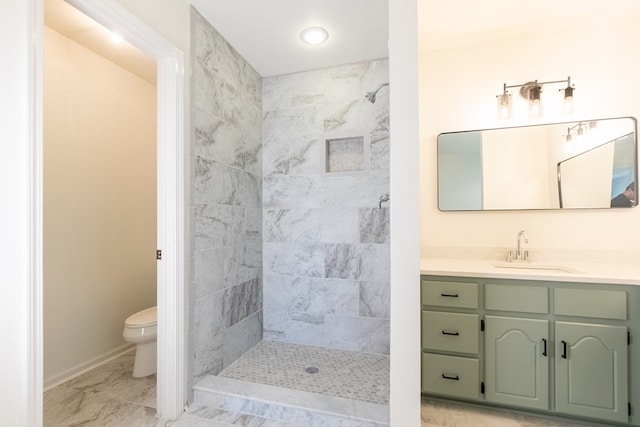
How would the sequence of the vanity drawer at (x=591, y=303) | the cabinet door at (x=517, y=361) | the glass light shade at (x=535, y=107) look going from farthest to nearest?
the glass light shade at (x=535, y=107)
the cabinet door at (x=517, y=361)
the vanity drawer at (x=591, y=303)

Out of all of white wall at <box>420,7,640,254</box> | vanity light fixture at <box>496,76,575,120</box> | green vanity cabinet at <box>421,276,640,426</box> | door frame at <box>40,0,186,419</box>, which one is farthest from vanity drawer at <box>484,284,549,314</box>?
door frame at <box>40,0,186,419</box>

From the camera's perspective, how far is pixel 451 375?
183 cm

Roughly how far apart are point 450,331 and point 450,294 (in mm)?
229

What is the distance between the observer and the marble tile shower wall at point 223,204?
74.4 inches

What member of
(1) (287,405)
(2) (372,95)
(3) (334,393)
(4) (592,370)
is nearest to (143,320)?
(1) (287,405)

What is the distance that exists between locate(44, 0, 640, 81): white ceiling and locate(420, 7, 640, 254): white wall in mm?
101

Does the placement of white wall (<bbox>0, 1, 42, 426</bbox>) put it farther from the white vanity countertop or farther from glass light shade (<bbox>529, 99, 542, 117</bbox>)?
glass light shade (<bbox>529, 99, 542, 117</bbox>)

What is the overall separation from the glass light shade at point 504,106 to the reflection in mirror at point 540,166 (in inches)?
4.3

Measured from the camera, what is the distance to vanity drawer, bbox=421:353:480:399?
5.88 feet

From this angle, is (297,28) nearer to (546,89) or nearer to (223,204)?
(223,204)

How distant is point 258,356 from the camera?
7.73 ft

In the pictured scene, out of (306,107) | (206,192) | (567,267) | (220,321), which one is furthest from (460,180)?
(220,321)

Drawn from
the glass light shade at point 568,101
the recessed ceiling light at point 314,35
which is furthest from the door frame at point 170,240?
the glass light shade at point 568,101

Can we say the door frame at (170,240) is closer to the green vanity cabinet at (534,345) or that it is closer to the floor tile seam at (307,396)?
the floor tile seam at (307,396)
